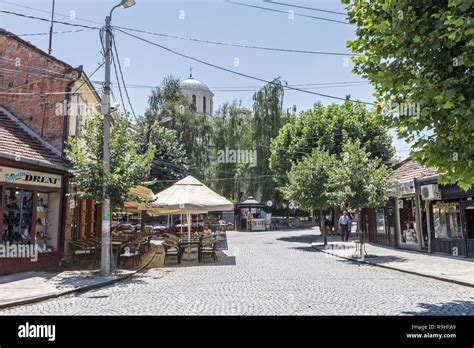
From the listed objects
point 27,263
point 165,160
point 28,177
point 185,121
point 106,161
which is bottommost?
point 27,263

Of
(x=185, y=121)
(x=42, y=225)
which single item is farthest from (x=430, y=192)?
(x=185, y=121)

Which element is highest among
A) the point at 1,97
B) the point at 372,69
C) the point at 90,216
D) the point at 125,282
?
the point at 1,97

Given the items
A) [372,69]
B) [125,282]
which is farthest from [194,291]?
[372,69]

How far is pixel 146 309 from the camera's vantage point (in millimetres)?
7902

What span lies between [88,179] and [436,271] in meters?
11.1

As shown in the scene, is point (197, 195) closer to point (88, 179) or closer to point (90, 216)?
point (88, 179)

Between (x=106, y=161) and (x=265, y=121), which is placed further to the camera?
(x=265, y=121)

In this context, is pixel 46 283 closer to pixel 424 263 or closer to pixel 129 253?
pixel 129 253

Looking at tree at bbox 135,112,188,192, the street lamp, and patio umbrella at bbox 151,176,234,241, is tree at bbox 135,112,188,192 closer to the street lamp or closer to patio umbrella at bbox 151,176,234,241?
patio umbrella at bbox 151,176,234,241

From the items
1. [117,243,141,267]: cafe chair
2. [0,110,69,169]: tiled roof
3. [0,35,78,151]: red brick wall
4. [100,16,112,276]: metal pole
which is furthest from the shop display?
[100,16,112,276]: metal pole

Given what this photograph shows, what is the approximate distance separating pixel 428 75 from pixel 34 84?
14778 millimetres

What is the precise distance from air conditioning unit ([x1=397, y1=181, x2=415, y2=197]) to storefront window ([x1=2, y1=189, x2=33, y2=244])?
1577cm

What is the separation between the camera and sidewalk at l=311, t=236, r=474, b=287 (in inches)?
472

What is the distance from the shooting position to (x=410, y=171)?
70.1 feet
